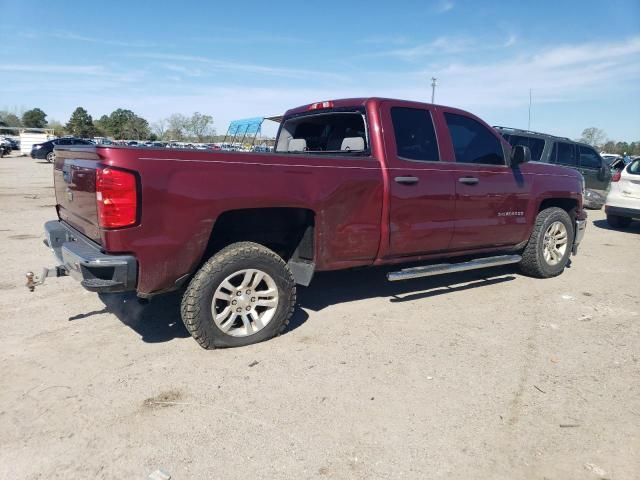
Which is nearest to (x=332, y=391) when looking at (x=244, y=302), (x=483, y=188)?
(x=244, y=302)

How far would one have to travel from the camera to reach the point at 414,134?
15.1 ft

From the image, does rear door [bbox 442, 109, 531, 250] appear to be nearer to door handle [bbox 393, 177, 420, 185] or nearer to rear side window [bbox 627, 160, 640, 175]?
door handle [bbox 393, 177, 420, 185]

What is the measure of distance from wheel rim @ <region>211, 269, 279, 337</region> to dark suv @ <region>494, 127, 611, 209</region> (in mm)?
8259

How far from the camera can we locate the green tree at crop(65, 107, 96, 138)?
2991 inches

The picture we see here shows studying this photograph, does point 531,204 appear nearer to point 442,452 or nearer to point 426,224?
point 426,224

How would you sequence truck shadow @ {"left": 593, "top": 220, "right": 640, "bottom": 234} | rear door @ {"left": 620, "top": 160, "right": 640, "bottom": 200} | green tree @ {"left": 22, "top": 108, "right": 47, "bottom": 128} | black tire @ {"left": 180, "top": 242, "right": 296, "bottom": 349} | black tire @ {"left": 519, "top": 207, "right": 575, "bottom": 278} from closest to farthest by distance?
black tire @ {"left": 180, "top": 242, "right": 296, "bottom": 349} → black tire @ {"left": 519, "top": 207, "right": 575, "bottom": 278} → rear door @ {"left": 620, "top": 160, "right": 640, "bottom": 200} → truck shadow @ {"left": 593, "top": 220, "right": 640, "bottom": 234} → green tree @ {"left": 22, "top": 108, "right": 47, "bottom": 128}

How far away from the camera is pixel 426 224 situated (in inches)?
179

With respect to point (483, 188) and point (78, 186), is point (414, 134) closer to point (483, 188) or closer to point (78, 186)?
point (483, 188)

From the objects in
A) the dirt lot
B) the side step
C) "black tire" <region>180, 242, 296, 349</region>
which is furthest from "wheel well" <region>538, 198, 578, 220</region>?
"black tire" <region>180, 242, 296, 349</region>

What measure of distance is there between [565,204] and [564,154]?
648 centimetres

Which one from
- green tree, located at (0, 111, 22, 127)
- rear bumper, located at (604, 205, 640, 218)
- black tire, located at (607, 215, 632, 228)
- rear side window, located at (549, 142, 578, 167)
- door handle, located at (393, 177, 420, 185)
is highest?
green tree, located at (0, 111, 22, 127)

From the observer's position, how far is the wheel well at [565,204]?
6023 millimetres

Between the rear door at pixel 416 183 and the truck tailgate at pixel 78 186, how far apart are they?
235 centimetres

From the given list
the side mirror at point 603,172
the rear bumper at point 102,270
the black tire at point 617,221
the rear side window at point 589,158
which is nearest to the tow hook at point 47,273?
the rear bumper at point 102,270
